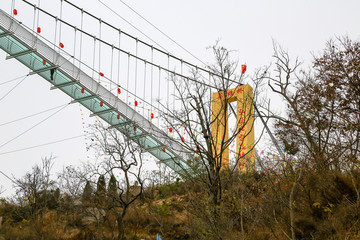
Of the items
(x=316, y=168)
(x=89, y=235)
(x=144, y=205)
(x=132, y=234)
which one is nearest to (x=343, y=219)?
(x=316, y=168)

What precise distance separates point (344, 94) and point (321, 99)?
0.63m

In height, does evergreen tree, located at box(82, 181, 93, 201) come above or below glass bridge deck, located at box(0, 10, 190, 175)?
below

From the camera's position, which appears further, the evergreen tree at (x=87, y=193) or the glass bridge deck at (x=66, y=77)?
the evergreen tree at (x=87, y=193)

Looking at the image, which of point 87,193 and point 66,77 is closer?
point 66,77

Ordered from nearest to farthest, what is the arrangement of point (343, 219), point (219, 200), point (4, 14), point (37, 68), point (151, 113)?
point (219, 200)
point (343, 219)
point (4, 14)
point (37, 68)
point (151, 113)

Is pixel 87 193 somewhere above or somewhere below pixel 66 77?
below

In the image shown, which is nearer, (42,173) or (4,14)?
(4,14)

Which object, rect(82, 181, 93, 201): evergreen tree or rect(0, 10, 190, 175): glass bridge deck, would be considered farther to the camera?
rect(82, 181, 93, 201): evergreen tree

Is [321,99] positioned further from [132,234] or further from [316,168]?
[132,234]

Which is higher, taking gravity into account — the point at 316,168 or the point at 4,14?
the point at 4,14

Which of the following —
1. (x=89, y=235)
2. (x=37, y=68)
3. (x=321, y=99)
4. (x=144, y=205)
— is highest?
(x=37, y=68)

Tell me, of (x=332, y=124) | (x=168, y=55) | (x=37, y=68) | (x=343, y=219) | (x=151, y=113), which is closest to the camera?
(x=343, y=219)

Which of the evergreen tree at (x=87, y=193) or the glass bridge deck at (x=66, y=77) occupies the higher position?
the glass bridge deck at (x=66, y=77)

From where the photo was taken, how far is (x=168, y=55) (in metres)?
18.0
